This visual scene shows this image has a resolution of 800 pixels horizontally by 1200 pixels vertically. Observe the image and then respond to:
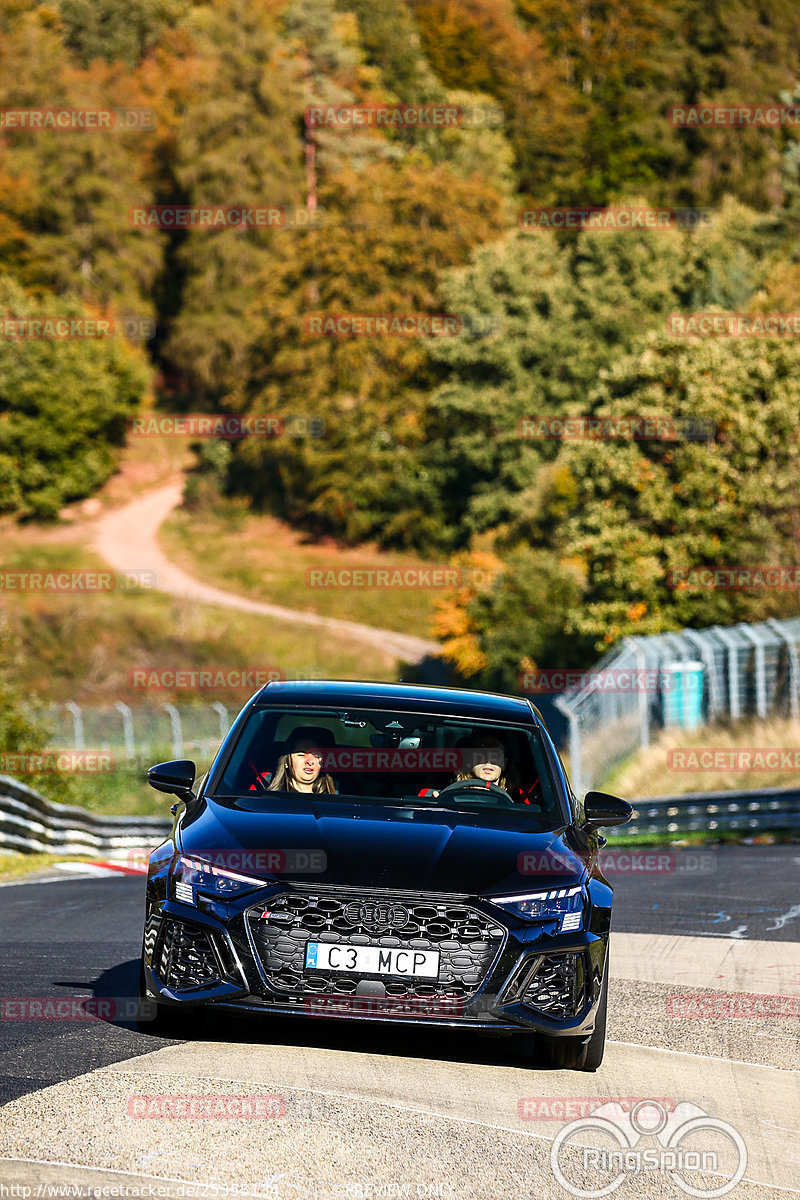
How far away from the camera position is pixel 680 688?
101ft

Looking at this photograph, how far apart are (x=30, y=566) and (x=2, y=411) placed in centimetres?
1114

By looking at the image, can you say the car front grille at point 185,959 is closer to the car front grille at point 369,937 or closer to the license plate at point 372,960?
the car front grille at point 369,937

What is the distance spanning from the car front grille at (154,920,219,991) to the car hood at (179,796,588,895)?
0.30 meters

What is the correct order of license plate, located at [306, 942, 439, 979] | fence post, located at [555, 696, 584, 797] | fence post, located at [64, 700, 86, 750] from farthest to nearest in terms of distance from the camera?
1. fence post, located at [64, 700, 86, 750]
2. fence post, located at [555, 696, 584, 797]
3. license plate, located at [306, 942, 439, 979]

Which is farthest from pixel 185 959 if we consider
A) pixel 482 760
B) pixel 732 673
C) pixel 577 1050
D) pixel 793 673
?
pixel 732 673

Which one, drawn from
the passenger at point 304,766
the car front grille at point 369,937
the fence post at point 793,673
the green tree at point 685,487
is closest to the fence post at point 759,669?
the fence post at point 793,673

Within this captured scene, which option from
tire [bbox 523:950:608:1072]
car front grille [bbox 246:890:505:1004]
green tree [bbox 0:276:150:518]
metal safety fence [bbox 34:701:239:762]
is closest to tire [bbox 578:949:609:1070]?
tire [bbox 523:950:608:1072]

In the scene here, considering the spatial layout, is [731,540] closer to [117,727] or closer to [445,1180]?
[117,727]

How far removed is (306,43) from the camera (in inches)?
3696

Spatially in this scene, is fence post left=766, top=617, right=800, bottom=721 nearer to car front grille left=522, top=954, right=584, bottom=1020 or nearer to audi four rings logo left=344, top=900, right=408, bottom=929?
car front grille left=522, top=954, right=584, bottom=1020

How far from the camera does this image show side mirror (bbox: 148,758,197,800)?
7.63m

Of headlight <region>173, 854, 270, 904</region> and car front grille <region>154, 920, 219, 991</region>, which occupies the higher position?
headlight <region>173, 854, 270, 904</region>

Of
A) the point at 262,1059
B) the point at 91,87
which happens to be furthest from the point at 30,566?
the point at 262,1059

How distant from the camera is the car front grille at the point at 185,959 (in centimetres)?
649
